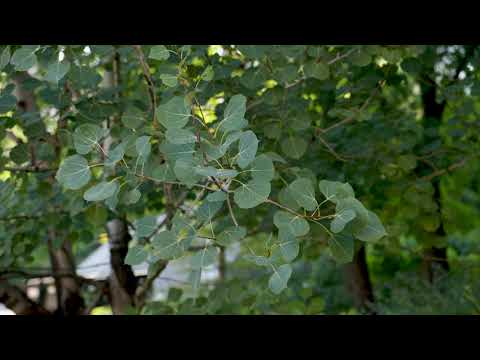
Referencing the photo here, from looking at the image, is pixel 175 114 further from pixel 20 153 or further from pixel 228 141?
pixel 20 153

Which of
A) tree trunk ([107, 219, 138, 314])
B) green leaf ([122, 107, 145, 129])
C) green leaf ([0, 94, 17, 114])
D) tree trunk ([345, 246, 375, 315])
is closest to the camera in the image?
green leaf ([0, 94, 17, 114])

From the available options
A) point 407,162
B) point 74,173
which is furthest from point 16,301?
point 407,162

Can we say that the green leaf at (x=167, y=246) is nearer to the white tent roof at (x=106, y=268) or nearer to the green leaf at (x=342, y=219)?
the white tent roof at (x=106, y=268)

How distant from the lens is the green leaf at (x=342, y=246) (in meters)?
0.84

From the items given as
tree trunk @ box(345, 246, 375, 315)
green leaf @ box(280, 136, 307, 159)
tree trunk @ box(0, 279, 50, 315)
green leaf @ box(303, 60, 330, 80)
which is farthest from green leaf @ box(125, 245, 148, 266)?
tree trunk @ box(345, 246, 375, 315)

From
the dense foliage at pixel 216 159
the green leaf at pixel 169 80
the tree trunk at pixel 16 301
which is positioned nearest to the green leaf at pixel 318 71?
the dense foliage at pixel 216 159

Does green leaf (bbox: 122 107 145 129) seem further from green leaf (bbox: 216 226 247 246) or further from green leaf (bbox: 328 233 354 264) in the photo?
green leaf (bbox: 328 233 354 264)

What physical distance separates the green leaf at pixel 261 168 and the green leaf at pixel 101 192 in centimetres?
22

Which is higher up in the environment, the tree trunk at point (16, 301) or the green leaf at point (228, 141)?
the green leaf at point (228, 141)

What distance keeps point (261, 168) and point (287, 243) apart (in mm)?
116

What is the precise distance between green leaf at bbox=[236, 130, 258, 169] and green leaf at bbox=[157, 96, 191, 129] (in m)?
0.11

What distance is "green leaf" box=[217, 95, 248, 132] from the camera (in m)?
0.80
